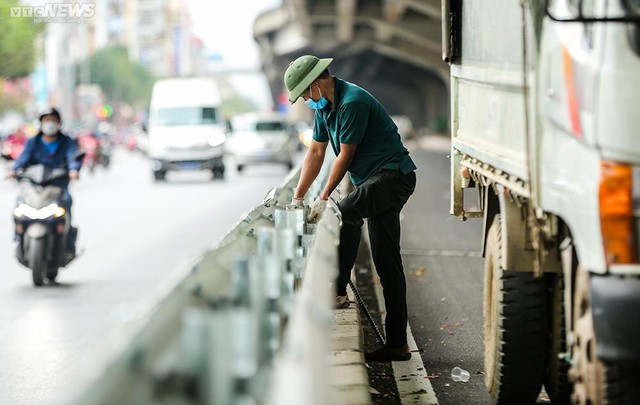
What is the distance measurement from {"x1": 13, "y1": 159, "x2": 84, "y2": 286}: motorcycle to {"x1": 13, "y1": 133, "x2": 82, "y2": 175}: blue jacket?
7 cm

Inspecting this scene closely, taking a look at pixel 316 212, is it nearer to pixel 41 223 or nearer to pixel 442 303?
pixel 442 303

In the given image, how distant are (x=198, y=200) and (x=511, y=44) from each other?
2225 cm

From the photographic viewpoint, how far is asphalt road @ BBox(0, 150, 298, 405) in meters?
9.00

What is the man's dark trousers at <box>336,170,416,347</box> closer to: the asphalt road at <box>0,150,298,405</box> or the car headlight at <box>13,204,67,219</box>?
the asphalt road at <box>0,150,298,405</box>

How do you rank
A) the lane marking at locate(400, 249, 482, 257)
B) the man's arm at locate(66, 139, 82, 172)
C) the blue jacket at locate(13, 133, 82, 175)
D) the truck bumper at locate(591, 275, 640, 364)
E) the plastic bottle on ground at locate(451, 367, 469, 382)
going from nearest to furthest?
the truck bumper at locate(591, 275, 640, 364)
the plastic bottle on ground at locate(451, 367, 469, 382)
the man's arm at locate(66, 139, 82, 172)
the blue jacket at locate(13, 133, 82, 175)
the lane marking at locate(400, 249, 482, 257)

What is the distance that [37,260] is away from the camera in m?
13.9

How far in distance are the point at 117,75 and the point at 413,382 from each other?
148m

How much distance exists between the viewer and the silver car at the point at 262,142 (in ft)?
144

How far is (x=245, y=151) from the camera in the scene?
1719 inches

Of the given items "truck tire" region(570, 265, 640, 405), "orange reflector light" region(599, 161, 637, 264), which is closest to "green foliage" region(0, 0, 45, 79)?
"truck tire" region(570, 265, 640, 405)

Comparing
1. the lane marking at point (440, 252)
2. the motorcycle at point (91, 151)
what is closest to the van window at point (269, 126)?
the motorcycle at point (91, 151)

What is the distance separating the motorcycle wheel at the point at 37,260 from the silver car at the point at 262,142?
2948 centimetres

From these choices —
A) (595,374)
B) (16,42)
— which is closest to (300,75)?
(595,374)

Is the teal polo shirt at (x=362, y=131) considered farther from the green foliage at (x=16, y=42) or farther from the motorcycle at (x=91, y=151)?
the green foliage at (x=16, y=42)
